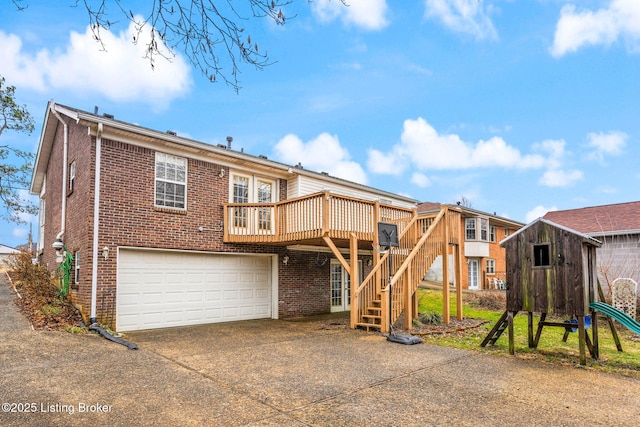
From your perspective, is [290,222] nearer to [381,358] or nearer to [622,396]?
[381,358]

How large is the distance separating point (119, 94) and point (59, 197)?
1097cm

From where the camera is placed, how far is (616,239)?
1580cm

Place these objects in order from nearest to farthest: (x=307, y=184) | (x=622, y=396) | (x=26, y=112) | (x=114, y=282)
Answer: (x=622, y=396) → (x=114, y=282) → (x=307, y=184) → (x=26, y=112)

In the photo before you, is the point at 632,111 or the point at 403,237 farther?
the point at 632,111

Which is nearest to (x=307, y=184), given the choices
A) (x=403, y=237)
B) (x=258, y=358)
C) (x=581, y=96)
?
(x=403, y=237)

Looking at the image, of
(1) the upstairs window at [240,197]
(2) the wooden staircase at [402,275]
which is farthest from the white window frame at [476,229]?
(1) the upstairs window at [240,197]

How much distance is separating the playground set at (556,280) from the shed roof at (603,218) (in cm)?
978

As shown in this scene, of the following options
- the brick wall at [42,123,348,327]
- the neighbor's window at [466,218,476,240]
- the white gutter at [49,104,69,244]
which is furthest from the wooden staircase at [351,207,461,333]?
the neighbor's window at [466,218,476,240]

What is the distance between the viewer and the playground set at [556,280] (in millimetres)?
7238

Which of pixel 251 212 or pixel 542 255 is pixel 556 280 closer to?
pixel 542 255

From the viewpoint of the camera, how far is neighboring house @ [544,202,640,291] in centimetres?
1516

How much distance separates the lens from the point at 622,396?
5309 mm

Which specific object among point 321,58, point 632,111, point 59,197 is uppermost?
point 632,111

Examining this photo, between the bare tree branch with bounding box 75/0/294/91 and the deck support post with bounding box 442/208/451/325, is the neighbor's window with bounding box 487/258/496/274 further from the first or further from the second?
the bare tree branch with bounding box 75/0/294/91
